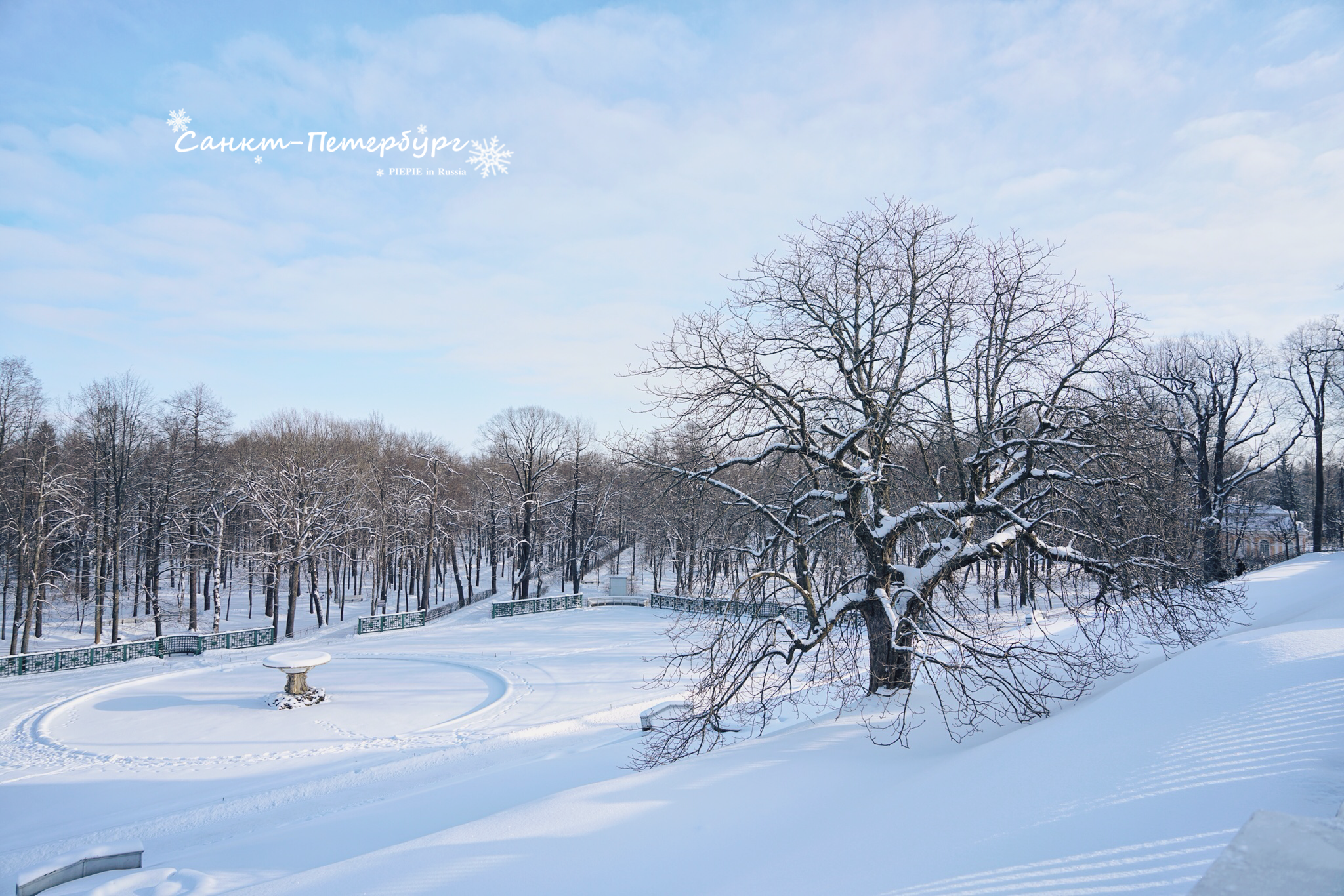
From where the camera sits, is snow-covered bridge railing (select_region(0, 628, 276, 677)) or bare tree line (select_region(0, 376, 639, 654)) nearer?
snow-covered bridge railing (select_region(0, 628, 276, 677))

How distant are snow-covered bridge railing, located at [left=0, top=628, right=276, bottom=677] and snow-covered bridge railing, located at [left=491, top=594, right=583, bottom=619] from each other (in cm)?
952

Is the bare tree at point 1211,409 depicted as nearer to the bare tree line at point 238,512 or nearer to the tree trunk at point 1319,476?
the tree trunk at point 1319,476

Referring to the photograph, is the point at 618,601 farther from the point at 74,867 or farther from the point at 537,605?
the point at 74,867

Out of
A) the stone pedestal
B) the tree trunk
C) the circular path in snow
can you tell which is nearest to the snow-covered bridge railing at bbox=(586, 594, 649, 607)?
the circular path in snow

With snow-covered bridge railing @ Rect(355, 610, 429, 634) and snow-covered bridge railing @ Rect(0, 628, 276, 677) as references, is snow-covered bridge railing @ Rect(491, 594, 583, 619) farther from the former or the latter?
snow-covered bridge railing @ Rect(0, 628, 276, 677)

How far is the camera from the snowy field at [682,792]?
4664mm

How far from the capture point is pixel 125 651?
23.0 metres

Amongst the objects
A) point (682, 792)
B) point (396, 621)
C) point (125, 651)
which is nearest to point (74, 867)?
point (682, 792)

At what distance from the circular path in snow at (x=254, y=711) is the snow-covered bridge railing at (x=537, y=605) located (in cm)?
1033

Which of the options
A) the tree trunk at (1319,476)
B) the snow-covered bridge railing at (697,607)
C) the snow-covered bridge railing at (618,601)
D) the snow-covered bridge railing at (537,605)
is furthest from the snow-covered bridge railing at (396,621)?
the tree trunk at (1319,476)

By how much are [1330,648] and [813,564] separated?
21.1 ft

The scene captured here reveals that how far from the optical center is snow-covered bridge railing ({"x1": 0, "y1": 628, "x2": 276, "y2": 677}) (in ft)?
69.7

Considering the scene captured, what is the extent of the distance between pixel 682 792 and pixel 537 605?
2669cm

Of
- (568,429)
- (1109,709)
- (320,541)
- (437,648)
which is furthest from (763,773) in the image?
(568,429)
